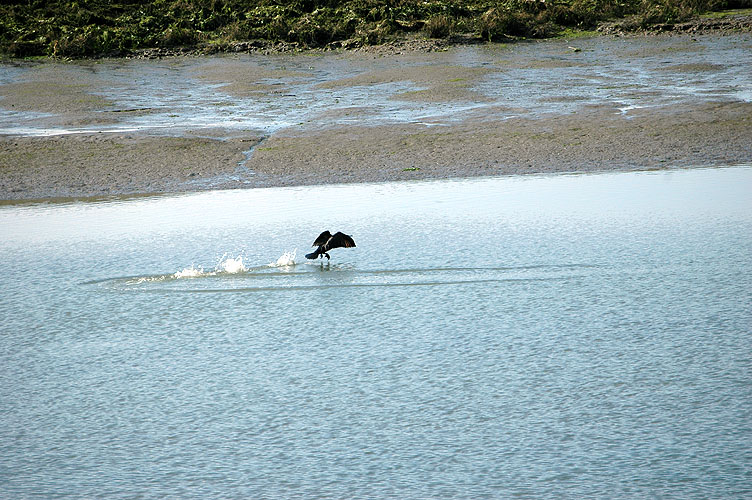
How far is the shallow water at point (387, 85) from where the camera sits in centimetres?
1123

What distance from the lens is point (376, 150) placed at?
29.5 feet

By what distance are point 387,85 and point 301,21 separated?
926 cm

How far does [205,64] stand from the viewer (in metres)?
19.6

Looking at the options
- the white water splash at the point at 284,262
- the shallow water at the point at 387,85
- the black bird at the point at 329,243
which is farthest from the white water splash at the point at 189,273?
the shallow water at the point at 387,85

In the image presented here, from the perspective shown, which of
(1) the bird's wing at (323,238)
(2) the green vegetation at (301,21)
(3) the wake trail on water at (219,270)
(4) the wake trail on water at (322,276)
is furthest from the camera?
(2) the green vegetation at (301,21)

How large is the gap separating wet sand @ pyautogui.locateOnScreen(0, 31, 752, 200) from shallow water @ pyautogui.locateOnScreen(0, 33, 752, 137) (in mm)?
392

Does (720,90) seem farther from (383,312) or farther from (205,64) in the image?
(205,64)

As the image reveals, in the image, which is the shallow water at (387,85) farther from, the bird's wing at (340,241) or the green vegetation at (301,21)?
the bird's wing at (340,241)

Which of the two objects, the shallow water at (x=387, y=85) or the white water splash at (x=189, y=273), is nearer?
the white water splash at (x=189, y=273)

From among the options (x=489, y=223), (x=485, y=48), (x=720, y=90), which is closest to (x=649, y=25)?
(x=485, y=48)

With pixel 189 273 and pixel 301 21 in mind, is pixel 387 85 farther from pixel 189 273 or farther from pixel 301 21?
pixel 189 273

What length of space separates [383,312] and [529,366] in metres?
0.94

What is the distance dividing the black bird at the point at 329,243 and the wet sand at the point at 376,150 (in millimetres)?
2848

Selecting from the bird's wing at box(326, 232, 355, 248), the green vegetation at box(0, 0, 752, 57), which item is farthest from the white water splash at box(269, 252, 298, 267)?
the green vegetation at box(0, 0, 752, 57)
